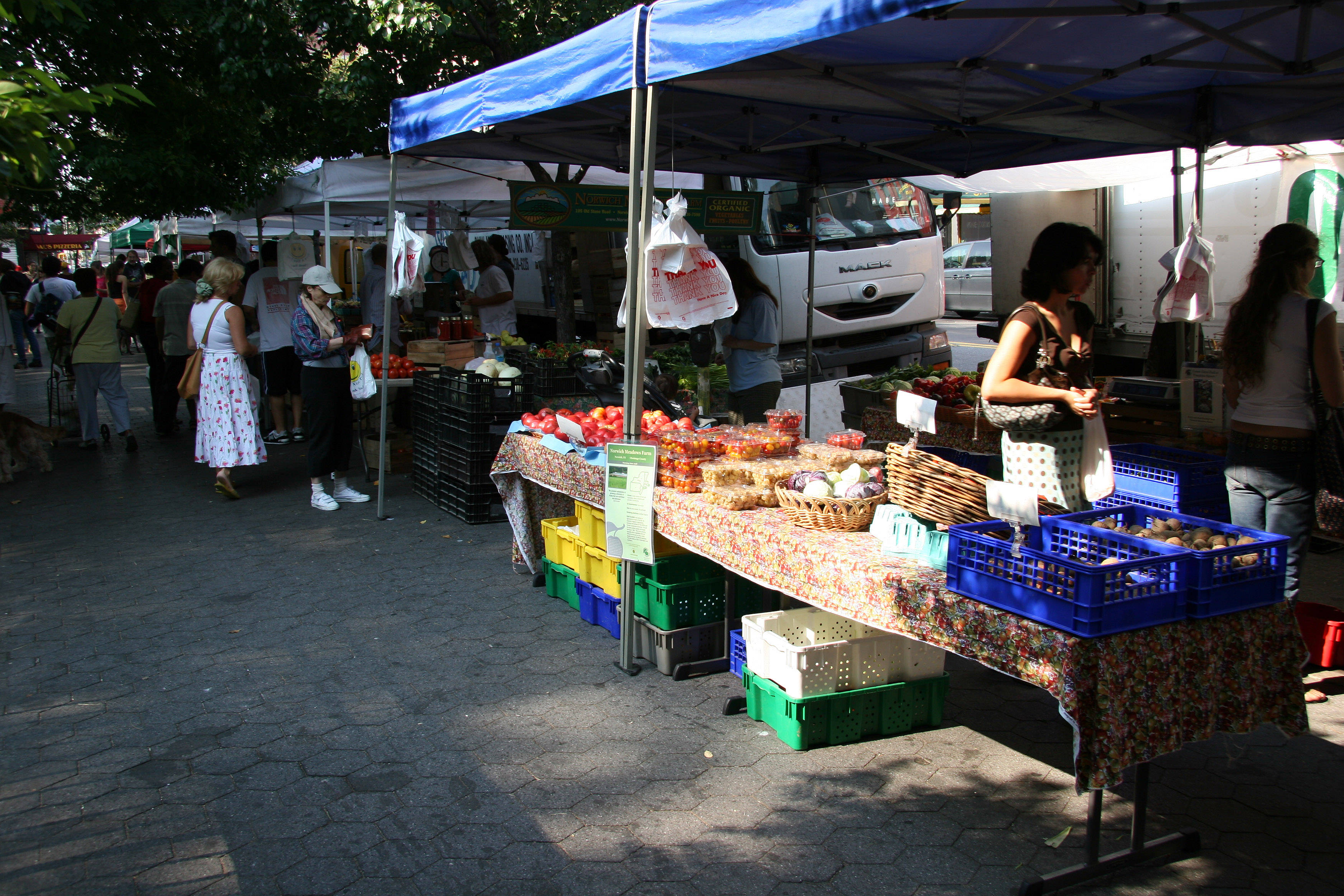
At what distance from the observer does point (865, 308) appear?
421 inches

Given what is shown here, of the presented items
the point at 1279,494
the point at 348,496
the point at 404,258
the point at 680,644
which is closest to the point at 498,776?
the point at 680,644

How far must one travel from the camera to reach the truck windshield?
10.4m

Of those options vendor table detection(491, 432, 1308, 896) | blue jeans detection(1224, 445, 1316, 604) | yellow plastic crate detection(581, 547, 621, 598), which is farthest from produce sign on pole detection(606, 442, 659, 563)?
blue jeans detection(1224, 445, 1316, 604)

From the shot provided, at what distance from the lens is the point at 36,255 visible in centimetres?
4616

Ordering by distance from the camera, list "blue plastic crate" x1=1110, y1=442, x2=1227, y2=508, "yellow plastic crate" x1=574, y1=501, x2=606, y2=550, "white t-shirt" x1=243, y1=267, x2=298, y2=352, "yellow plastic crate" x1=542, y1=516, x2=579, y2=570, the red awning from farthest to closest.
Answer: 1. the red awning
2. "white t-shirt" x1=243, y1=267, x2=298, y2=352
3. "yellow plastic crate" x1=542, y1=516, x2=579, y2=570
4. "yellow plastic crate" x1=574, y1=501, x2=606, y2=550
5. "blue plastic crate" x1=1110, y1=442, x2=1227, y2=508

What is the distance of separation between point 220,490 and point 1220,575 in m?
8.15

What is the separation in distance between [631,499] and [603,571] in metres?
0.79

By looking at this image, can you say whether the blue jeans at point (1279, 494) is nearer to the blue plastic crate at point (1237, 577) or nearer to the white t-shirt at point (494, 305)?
the blue plastic crate at point (1237, 577)

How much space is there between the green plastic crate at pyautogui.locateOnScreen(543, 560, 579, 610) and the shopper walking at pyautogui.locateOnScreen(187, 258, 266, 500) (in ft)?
12.2

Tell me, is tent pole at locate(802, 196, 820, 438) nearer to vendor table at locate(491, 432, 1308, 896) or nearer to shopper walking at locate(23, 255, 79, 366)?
vendor table at locate(491, 432, 1308, 896)

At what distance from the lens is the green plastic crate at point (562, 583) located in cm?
586

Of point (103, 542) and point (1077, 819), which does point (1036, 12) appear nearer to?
point (1077, 819)

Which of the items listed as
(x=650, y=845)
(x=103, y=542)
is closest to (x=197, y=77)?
(x=103, y=542)

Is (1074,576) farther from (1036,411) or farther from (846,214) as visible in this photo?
(846,214)
